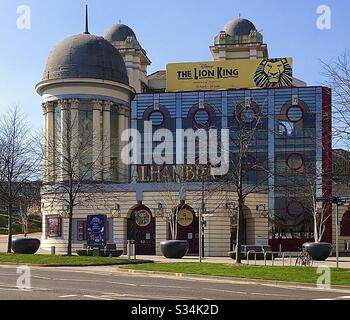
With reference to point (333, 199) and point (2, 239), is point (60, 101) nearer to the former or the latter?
point (2, 239)

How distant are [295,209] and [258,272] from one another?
39.6 meters

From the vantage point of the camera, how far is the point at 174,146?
235 ft

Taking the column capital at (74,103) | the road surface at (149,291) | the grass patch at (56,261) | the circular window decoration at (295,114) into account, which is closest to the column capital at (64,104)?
the column capital at (74,103)

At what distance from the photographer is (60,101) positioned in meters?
63.6

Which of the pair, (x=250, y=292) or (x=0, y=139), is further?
(x=0, y=139)

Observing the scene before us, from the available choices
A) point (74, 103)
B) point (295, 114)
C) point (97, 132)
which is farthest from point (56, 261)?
point (295, 114)

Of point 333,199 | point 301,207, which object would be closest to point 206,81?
point 301,207

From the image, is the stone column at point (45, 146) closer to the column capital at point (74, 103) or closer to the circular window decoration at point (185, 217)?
the column capital at point (74, 103)

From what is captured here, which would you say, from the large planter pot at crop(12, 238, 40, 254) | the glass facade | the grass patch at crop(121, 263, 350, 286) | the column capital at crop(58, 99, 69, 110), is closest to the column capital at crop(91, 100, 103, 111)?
the column capital at crop(58, 99, 69, 110)

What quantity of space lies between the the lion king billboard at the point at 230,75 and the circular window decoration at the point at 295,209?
13.4m

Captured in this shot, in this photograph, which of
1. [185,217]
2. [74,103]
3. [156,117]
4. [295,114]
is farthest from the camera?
[156,117]

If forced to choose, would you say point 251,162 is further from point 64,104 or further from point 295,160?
point 64,104

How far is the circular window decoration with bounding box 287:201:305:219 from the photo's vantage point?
6609cm
